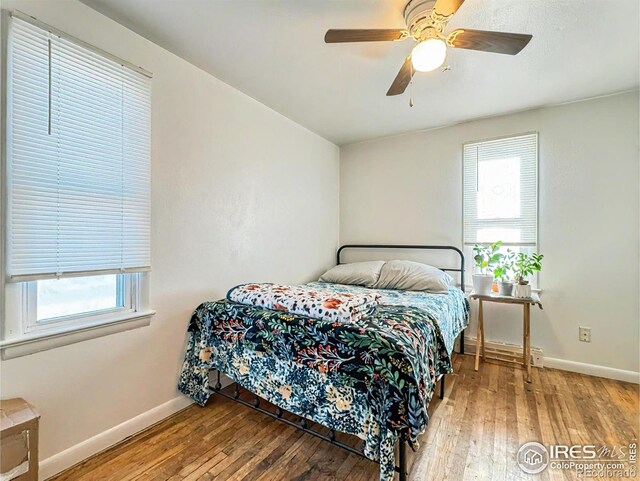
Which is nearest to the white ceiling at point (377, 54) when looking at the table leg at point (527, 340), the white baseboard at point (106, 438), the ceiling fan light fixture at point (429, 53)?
the ceiling fan light fixture at point (429, 53)

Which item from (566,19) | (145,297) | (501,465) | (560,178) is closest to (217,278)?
(145,297)

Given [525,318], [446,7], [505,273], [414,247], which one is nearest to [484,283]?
[505,273]

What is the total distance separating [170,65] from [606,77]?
3.22m

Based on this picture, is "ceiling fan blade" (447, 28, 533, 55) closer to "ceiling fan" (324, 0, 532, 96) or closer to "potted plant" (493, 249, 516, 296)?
"ceiling fan" (324, 0, 532, 96)

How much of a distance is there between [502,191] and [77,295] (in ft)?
11.6

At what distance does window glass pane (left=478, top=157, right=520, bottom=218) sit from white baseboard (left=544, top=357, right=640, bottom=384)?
1.40m

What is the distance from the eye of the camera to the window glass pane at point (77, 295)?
1447 mm

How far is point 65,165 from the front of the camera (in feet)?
4.68

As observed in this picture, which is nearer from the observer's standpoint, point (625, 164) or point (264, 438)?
point (264, 438)

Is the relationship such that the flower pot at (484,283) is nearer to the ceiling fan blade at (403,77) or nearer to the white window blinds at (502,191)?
the white window blinds at (502,191)

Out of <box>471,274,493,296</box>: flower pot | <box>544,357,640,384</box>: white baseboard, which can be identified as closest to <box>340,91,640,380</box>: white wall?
<box>544,357,640,384</box>: white baseboard

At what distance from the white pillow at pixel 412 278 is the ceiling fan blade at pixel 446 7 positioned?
2.01 meters

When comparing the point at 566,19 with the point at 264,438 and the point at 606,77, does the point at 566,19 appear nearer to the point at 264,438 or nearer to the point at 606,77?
the point at 606,77

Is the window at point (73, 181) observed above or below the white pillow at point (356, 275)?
above
